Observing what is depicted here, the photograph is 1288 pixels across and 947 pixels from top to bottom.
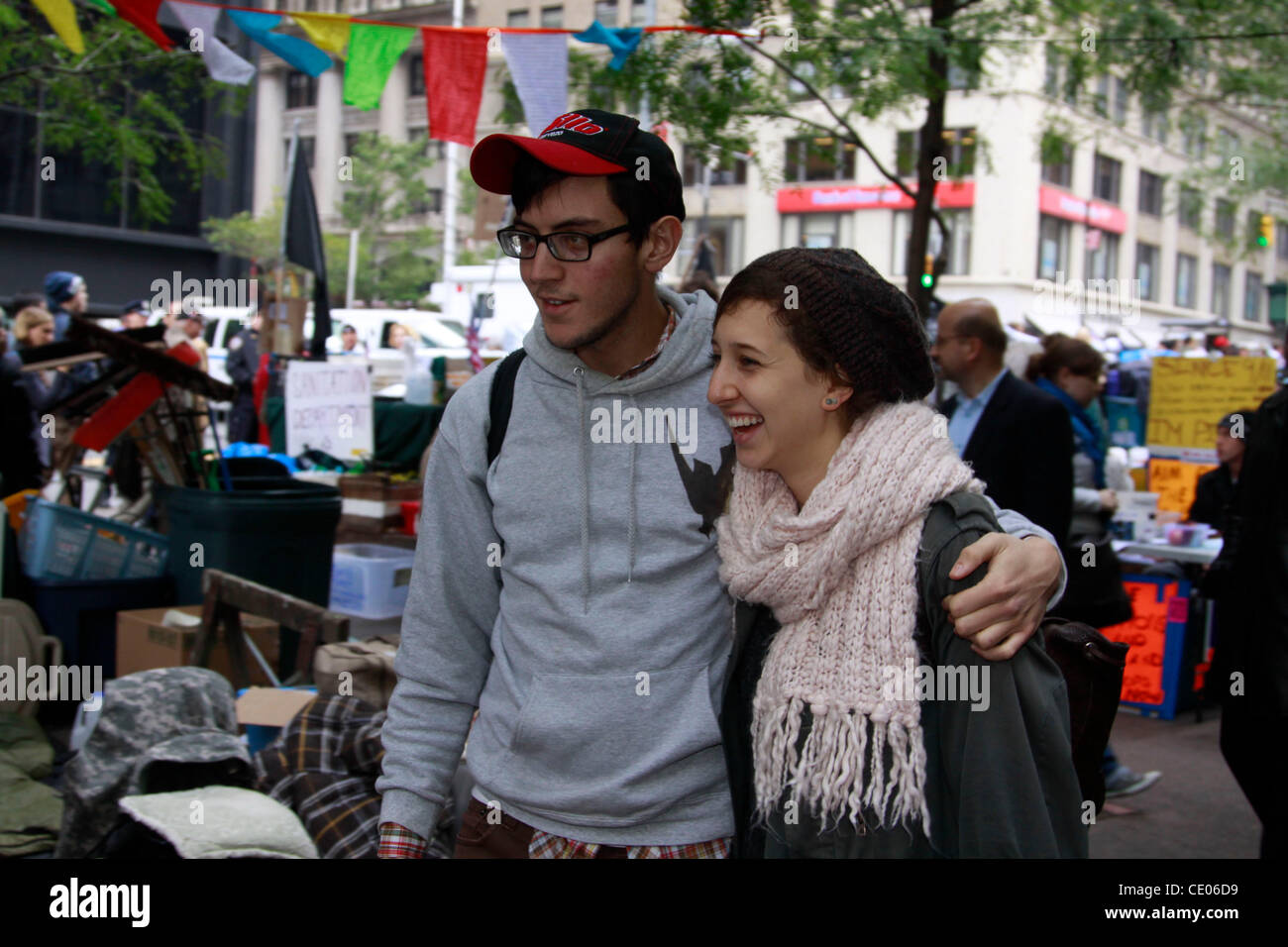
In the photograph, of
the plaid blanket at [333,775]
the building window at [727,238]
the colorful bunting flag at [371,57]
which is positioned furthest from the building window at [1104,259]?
the plaid blanket at [333,775]

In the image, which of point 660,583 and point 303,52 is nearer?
point 660,583

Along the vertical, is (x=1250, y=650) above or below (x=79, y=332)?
below

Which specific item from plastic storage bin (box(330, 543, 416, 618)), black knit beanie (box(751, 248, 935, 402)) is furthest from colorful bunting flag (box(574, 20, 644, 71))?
black knit beanie (box(751, 248, 935, 402))

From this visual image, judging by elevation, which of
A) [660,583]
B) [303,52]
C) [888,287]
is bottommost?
[660,583]

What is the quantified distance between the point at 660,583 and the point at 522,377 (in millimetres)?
492

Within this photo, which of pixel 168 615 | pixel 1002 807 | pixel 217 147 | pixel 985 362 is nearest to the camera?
pixel 1002 807

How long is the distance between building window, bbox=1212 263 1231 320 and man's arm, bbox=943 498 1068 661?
56.7m

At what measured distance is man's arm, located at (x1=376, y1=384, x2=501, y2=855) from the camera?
7.34 ft

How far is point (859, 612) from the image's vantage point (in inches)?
72.9

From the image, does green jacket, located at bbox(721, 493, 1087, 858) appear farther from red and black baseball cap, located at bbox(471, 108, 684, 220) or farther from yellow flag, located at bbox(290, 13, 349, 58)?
yellow flag, located at bbox(290, 13, 349, 58)

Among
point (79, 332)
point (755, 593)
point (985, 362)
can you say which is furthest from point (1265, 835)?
point (79, 332)

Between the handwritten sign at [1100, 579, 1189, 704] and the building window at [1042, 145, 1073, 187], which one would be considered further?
the building window at [1042, 145, 1073, 187]

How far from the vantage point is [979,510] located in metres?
1.83
